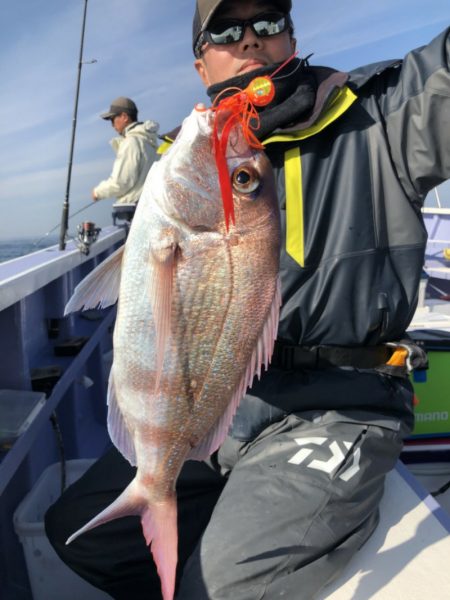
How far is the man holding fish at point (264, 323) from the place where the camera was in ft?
4.75

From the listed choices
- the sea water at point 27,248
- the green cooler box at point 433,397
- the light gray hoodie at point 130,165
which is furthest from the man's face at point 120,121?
the green cooler box at point 433,397

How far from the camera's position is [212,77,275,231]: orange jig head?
1.41 metres

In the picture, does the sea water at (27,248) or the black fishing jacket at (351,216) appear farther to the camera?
the sea water at (27,248)

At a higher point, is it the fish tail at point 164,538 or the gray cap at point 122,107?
the gray cap at point 122,107

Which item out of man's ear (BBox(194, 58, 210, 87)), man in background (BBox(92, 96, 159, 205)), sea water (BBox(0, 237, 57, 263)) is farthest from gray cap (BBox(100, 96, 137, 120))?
man's ear (BBox(194, 58, 210, 87))

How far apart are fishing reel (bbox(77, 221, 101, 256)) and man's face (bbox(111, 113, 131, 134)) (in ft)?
13.2

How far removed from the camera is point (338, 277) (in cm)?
209

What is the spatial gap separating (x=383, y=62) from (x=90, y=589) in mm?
2787

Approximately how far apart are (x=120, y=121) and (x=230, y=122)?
734 centimetres

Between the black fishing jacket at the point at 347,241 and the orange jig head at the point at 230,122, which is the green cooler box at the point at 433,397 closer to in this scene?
the black fishing jacket at the point at 347,241

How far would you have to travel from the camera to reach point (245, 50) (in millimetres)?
2156

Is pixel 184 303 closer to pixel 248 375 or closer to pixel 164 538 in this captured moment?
pixel 248 375

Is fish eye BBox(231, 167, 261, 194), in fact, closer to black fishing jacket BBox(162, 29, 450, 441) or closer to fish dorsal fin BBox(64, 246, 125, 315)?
fish dorsal fin BBox(64, 246, 125, 315)

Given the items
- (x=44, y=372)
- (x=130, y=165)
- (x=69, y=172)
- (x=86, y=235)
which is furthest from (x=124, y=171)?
(x=44, y=372)
